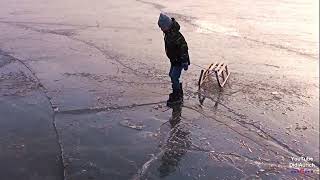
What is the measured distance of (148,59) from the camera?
11.9 m

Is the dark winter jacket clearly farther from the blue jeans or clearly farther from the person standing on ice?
the blue jeans

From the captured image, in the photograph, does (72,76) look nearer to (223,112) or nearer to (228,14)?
(223,112)

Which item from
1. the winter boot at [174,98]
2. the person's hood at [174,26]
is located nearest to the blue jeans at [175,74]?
the winter boot at [174,98]

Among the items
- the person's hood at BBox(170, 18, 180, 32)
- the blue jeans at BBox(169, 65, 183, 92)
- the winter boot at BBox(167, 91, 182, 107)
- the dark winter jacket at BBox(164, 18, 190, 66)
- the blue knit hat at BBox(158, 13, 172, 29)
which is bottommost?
the winter boot at BBox(167, 91, 182, 107)

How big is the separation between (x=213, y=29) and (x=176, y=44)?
8.27 metres

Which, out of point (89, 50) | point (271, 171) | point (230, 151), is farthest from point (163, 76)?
point (271, 171)

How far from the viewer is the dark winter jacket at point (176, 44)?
8.30m

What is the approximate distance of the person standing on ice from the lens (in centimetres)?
812

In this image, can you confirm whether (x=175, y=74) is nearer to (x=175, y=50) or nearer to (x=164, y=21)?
(x=175, y=50)

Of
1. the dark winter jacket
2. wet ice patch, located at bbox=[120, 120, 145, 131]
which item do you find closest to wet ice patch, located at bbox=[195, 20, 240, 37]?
the dark winter jacket

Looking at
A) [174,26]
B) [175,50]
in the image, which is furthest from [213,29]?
[174,26]

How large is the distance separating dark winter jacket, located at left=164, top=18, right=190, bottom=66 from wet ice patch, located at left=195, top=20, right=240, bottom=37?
24.2 ft

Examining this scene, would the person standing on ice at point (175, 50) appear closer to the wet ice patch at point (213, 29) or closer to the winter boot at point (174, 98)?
the winter boot at point (174, 98)

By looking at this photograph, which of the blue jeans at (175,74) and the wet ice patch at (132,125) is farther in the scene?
the blue jeans at (175,74)
